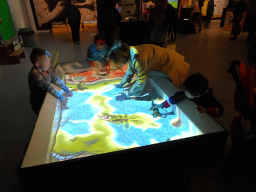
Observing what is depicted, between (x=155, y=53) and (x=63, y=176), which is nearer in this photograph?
(x=63, y=176)

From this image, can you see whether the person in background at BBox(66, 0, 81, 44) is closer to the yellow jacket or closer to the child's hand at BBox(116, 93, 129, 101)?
the yellow jacket

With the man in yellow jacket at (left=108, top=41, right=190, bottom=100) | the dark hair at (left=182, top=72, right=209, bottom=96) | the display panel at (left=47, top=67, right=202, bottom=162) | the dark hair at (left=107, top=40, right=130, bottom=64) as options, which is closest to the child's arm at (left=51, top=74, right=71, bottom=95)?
the display panel at (left=47, top=67, right=202, bottom=162)

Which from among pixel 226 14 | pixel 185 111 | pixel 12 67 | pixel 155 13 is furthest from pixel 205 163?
pixel 226 14

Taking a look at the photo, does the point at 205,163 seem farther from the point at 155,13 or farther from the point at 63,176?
the point at 155,13

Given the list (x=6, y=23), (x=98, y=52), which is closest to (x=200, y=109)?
(x=98, y=52)

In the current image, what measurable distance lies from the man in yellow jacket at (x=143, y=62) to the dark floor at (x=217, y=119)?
0.81 metres

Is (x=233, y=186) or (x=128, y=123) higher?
(x=128, y=123)

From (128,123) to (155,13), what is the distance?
2601mm

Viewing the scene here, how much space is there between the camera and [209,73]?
11.9ft

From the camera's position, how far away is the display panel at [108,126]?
4.81ft

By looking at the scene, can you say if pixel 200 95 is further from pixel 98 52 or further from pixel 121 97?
pixel 98 52

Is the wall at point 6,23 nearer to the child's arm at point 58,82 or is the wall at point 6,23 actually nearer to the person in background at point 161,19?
the child's arm at point 58,82

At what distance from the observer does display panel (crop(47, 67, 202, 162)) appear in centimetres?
147

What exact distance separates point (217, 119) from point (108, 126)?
139 centimetres
